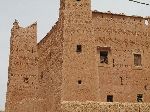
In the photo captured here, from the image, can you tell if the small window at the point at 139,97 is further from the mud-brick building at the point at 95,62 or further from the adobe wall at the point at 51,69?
the adobe wall at the point at 51,69

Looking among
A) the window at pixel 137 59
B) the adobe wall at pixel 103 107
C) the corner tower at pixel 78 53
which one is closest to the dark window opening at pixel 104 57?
the corner tower at pixel 78 53

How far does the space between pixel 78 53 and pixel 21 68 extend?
790cm

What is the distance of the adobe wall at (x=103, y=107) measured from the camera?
77.4 feet

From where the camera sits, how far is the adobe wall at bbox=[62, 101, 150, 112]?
23594 mm

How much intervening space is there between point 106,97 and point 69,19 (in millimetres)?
6373

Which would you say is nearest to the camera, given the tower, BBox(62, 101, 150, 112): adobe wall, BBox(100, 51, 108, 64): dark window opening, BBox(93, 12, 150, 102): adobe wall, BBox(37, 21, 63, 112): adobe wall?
BBox(62, 101, 150, 112): adobe wall

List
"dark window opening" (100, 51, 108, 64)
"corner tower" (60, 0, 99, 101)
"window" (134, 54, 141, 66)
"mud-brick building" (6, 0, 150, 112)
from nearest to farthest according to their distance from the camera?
1. "corner tower" (60, 0, 99, 101)
2. "mud-brick building" (6, 0, 150, 112)
3. "dark window opening" (100, 51, 108, 64)
4. "window" (134, 54, 141, 66)

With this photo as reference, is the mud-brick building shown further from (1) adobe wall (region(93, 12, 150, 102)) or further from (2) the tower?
(2) the tower

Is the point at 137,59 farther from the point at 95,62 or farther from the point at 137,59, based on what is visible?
the point at 95,62

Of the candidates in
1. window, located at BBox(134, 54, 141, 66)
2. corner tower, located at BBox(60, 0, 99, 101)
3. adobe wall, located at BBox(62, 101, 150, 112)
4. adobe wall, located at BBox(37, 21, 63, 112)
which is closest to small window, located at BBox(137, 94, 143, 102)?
adobe wall, located at BBox(62, 101, 150, 112)

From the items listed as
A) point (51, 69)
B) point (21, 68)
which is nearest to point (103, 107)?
point (51, 69)

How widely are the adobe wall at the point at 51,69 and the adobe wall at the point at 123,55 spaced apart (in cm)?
298

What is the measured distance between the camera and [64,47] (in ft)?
81.2

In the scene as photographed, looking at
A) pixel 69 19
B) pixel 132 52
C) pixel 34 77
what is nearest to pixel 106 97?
pixel 132 52
